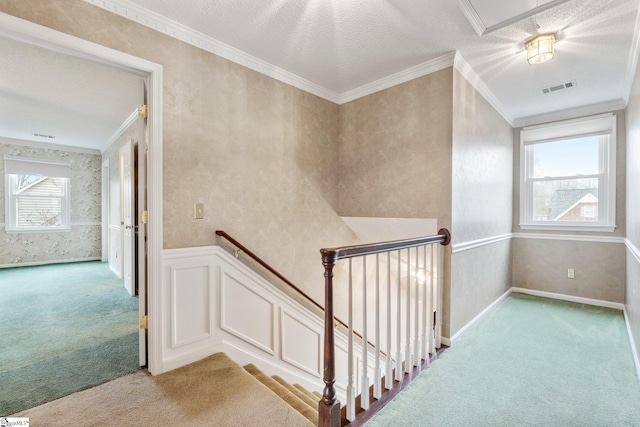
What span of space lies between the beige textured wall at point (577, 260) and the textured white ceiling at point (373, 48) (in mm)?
970

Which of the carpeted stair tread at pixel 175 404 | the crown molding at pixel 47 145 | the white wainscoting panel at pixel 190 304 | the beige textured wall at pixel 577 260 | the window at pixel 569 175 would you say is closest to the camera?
the carpeted stair tread at pixel 175 404

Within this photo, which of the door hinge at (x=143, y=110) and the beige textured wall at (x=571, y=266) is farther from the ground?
the door hinge at (x=143, y=110)

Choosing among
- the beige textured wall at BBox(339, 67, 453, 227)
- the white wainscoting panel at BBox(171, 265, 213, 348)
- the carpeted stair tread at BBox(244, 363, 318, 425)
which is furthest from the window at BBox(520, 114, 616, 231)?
the white wainscoting panel at BBox(171, 265, 213, 348)

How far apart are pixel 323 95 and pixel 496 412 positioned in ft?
10.4

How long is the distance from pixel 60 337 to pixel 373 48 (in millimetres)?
3861

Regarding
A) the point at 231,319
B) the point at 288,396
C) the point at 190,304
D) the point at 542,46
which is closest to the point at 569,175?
the point at 542,46

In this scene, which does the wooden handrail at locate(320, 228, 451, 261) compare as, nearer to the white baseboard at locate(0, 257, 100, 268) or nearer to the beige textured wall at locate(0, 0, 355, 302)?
the beige textured wall at locate(0, 0, 355, 302)

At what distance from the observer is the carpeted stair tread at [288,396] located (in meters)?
1.79

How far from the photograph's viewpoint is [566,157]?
386 centimetres

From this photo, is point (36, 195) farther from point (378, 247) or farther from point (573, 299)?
point (573, 299)

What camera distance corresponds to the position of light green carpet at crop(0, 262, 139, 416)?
1894 millimetres

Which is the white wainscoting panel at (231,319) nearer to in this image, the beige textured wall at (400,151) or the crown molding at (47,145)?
the beige textured wall at (400,151)

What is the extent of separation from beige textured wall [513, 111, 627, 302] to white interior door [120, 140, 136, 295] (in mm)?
5457

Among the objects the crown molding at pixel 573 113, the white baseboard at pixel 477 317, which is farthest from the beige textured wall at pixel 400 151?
the crown molding at pixel 573 113
